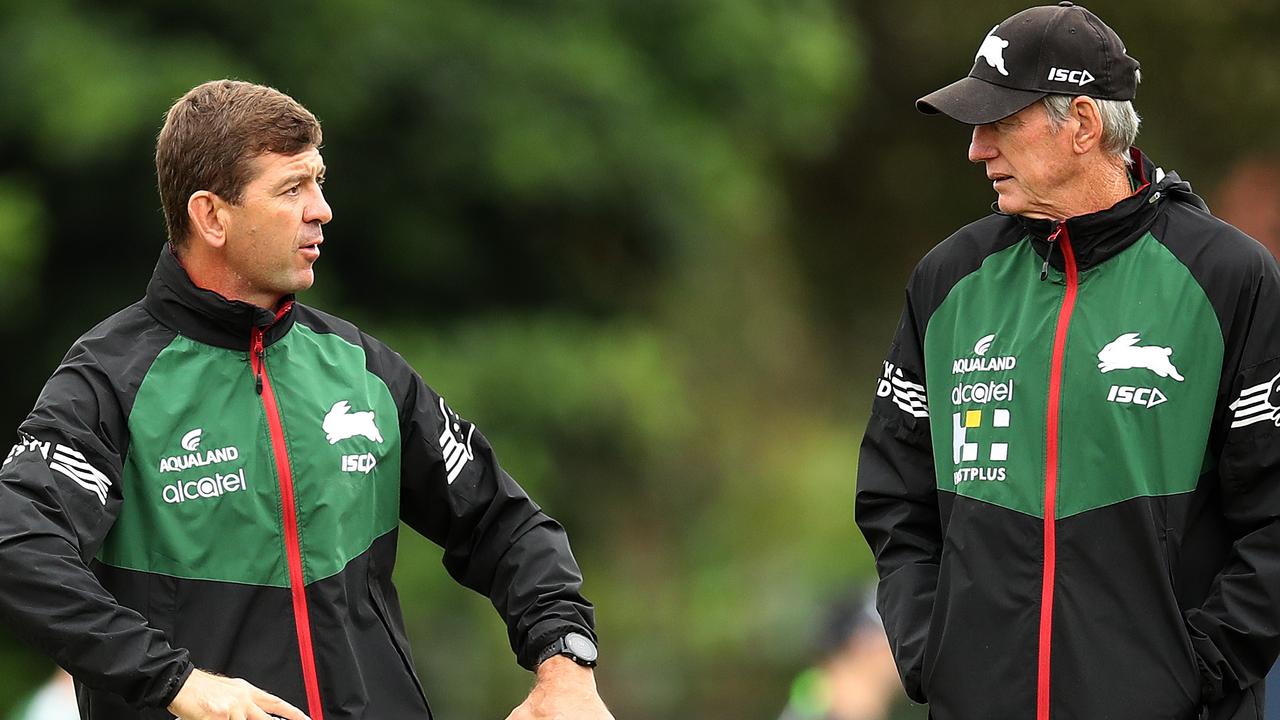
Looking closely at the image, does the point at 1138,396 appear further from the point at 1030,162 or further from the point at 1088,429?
the point at 1030,162

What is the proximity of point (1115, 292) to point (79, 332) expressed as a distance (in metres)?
7.14

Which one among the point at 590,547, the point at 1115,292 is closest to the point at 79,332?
the point at 590,547

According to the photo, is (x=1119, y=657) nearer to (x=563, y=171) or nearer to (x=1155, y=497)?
(x=1155, y=497)

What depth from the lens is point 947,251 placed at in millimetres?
3932

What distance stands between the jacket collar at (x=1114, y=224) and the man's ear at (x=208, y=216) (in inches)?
63.2

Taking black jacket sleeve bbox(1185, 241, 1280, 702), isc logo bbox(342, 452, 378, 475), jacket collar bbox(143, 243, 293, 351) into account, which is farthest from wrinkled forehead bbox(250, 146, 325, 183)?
black jacket sleeve bbox(1185, 241, 1280, 702)

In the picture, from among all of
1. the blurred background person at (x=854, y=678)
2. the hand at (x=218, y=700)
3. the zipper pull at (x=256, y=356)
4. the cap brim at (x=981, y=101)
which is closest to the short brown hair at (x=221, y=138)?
the zipper pull at (x=256, y=356)

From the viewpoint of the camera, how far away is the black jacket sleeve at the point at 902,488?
3.87m

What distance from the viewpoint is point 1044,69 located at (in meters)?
3.73

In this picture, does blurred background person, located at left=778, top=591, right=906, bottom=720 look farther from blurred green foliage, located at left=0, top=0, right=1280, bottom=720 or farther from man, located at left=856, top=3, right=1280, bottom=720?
blurred green foliage, located at left=0, top=0, right=1280, bottom=720

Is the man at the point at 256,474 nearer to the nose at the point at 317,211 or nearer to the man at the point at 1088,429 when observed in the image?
the nose at the point at 317,211

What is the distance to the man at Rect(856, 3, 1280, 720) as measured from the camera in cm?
354

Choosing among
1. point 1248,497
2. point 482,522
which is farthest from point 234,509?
point 1248,497

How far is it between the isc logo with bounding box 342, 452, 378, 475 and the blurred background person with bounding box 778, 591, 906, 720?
329 cm
